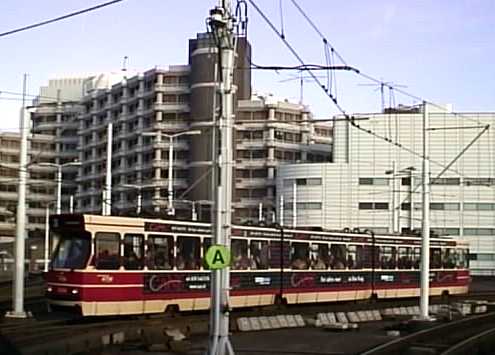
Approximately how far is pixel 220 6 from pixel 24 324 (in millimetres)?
12222

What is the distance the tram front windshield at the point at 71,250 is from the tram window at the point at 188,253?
11.6 feet

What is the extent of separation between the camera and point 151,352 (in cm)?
2070

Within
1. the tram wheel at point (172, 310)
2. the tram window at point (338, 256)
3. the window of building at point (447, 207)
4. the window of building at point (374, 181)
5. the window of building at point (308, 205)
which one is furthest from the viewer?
the window of building at point (374, 181)

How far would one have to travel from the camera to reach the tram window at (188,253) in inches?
1121

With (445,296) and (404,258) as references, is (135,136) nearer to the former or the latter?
(445,296)

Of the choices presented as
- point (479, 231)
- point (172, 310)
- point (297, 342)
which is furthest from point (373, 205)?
point (297, 342)

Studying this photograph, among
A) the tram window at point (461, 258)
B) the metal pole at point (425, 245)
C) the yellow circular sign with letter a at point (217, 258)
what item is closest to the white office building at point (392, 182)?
the tram window at point (461, 258)

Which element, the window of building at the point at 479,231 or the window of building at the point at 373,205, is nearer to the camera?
the window of building at the point at 479,231

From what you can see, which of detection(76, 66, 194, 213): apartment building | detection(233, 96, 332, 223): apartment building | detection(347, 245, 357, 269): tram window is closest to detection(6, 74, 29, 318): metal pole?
detection(347, 245, 357, 269): tram window

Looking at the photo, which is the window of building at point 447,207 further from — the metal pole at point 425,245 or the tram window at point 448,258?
the metal pole at point 425,245

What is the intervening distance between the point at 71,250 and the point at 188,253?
4.14 meters

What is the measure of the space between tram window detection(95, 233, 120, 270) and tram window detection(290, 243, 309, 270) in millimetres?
9541

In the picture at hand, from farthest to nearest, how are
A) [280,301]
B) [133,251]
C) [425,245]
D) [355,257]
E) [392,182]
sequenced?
[392,182] < [355,257] < [280,301] < [425,245] < [133,251]

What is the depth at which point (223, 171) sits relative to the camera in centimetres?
1766
